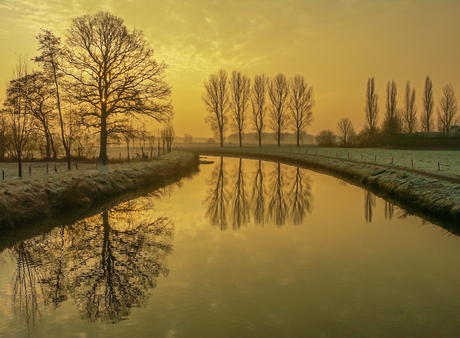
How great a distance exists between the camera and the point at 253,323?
17.9 feet

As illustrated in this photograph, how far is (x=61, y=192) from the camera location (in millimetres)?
15219

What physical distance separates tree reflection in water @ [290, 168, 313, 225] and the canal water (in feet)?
0.78

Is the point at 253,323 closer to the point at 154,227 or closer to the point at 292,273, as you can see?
the point at 292,273

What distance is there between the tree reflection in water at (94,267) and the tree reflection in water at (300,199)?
5.70m

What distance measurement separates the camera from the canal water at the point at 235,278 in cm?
546

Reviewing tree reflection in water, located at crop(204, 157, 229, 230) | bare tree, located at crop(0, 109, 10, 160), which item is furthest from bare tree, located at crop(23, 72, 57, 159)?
tree reflection in water, located at crop(204, 157, 229, 230)

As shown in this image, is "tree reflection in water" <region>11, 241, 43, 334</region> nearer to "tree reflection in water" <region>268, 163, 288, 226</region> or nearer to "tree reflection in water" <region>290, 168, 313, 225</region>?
"tree reflection in water" <region>268, 163, 288, 226</region>

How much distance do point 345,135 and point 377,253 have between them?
73.4 metres

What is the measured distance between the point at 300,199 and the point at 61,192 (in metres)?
12.7

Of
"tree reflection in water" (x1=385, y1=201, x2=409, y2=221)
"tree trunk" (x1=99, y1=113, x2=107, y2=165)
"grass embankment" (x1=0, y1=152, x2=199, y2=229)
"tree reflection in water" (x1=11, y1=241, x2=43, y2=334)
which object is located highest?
"tree trunk" (x1=99, y1=113, x2=107, y2=165)

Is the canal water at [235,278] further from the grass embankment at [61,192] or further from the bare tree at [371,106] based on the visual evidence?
the bare tree at [371,106]

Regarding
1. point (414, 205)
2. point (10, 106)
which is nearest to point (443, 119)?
point (414, 205)

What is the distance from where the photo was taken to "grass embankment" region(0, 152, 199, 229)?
40.5 feet

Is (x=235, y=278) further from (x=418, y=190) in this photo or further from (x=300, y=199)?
(x=418, y=190)
